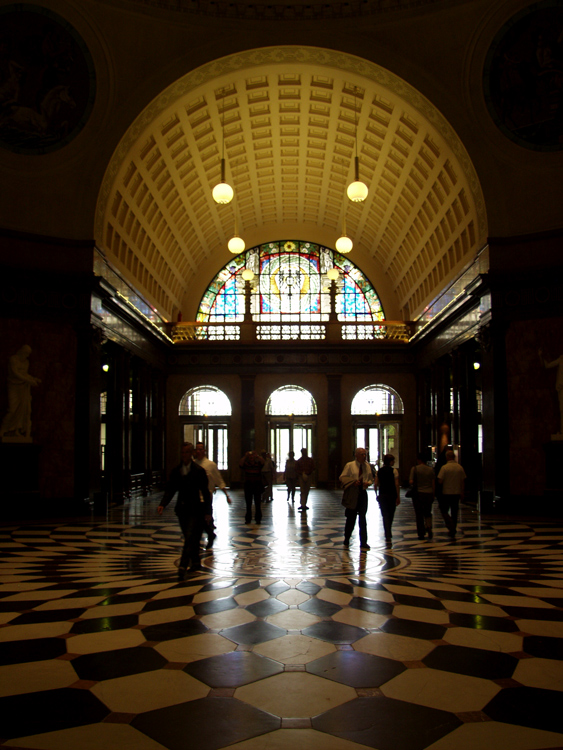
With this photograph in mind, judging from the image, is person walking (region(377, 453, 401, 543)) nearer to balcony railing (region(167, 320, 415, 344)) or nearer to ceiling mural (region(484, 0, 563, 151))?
ceiling mural (region(484, 0, 563, 151))

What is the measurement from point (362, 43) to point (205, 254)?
14908 millimetres

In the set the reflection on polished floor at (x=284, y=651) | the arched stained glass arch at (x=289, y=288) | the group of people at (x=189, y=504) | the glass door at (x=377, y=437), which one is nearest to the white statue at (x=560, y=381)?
the reflection on polished floor at (x=284, y=651)

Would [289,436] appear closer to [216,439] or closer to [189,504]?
[216,439]

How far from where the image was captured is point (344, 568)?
830 cm

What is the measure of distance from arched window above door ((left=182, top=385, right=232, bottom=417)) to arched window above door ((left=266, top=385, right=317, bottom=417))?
1873 mm

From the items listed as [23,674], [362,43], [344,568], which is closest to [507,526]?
[344,568]

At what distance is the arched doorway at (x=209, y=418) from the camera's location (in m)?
28.3

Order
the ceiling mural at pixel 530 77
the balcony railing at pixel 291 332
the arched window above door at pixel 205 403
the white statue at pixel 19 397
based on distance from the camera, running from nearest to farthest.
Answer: the white statue at pixel 19 397 < the ceiling mural at pixel 530 77 < the balcony railing at pixel 291 332 < the arched window above door at pixel 205 403

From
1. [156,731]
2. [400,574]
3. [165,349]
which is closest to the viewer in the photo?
[156,731]

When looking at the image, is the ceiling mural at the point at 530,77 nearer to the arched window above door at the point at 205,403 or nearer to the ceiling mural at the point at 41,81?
the ceiling mural at the point at 41,81

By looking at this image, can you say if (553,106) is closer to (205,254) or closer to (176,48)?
(176,48)

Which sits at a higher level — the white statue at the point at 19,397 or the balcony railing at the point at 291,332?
the balcony railing at the point at 291,332

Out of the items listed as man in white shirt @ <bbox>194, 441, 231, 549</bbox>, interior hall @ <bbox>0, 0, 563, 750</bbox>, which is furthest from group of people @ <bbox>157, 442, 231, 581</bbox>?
man in white shirt @ <bbox>194, 441, 231, 549</bbox>

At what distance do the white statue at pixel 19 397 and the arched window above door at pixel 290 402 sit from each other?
14.3m
